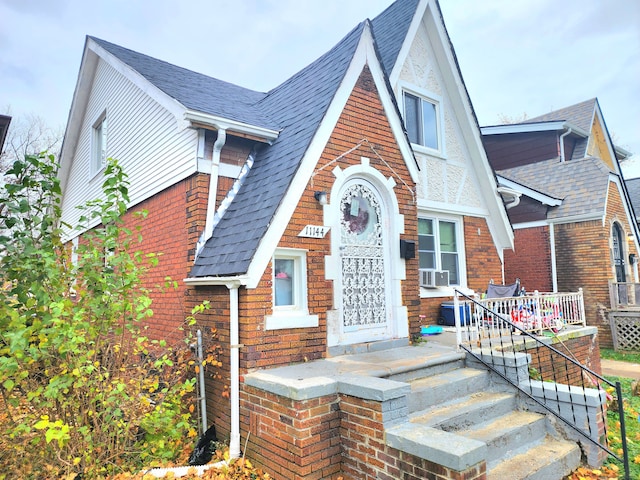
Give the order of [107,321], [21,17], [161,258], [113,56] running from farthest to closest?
[21,17]
[113,56]
[161,258]
[107,321]

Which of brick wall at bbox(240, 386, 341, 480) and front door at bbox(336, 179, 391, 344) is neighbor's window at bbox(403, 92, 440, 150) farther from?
brick wall at bbox(240, 386, 341, 480)

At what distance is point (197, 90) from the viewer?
7.85 m

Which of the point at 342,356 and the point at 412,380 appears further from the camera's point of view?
the point at 342,356

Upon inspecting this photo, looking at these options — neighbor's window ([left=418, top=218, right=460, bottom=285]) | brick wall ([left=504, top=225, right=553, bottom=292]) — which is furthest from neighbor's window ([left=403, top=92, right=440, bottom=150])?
brick wall ([left=504, top=225, right=553, bottom=292])

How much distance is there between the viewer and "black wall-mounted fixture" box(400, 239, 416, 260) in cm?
681

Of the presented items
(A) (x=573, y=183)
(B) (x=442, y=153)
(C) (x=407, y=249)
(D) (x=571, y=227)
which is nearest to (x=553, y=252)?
(D) (x=571, y=227)

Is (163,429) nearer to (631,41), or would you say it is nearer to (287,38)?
(631,41)

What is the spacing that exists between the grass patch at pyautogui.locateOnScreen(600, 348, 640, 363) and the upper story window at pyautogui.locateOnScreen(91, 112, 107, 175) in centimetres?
1535

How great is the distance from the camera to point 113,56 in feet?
29.6

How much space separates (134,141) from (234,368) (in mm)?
6084

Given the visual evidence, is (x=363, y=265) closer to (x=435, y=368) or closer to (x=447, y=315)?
(x=435, y=368)

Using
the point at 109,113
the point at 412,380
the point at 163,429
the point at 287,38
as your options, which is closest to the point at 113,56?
the point at 109,113

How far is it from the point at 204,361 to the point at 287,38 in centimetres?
5255

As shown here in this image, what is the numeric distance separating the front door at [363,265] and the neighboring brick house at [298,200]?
2 centimetres
